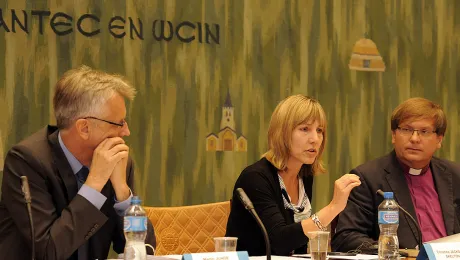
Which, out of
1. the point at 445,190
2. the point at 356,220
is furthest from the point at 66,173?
the point at 445,190

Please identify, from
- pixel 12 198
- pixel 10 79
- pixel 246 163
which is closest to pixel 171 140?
pixel 246 163

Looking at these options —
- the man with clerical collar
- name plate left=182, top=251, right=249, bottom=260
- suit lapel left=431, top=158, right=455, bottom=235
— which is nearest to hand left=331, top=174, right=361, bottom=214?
the man with clerical collar

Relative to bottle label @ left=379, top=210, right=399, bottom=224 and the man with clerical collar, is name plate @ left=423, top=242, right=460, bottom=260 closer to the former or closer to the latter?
bottle label @ left=379, top=210, right=399, bottom=224

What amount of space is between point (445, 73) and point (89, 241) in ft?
12.6

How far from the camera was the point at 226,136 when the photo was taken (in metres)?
5.21

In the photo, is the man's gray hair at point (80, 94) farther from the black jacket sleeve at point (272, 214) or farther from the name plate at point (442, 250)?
the name plate at point (442, 250)

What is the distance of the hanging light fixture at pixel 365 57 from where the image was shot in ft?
18.8

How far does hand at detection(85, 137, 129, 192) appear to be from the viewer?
10.2 ft

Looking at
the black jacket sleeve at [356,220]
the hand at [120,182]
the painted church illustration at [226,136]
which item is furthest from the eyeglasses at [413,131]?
the hand at [120,182]

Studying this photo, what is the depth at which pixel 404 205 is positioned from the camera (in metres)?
4.30

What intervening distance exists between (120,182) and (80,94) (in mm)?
423

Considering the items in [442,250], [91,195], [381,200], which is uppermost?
[91,195]

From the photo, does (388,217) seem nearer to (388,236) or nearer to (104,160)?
(388,236)

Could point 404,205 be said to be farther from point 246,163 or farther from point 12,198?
point 12,198
